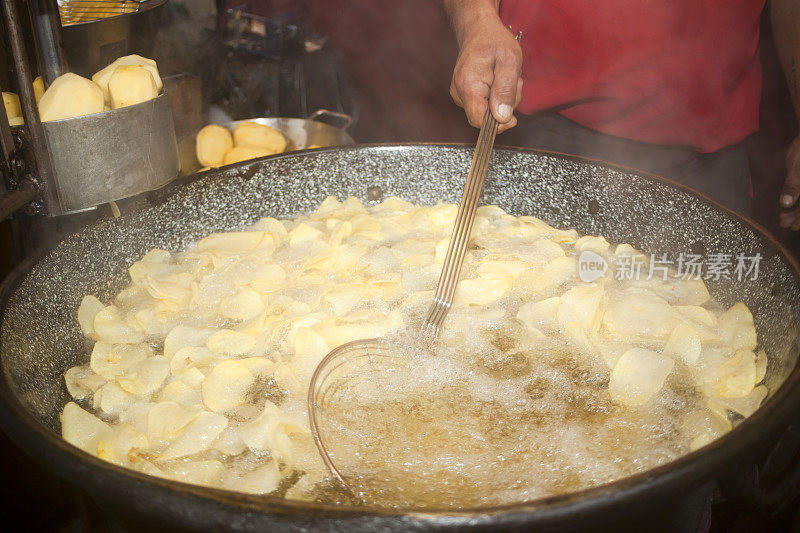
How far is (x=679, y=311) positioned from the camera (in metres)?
1.28

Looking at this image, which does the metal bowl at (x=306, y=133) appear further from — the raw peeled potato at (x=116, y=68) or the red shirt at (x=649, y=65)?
the raw peeled potato at (x=116, y=68)

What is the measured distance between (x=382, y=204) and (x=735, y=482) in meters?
1.17

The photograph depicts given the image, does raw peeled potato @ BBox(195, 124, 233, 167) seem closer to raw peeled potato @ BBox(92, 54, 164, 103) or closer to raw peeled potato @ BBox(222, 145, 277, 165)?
raw peeled potato @ BBox(222, 145, 277, 165)

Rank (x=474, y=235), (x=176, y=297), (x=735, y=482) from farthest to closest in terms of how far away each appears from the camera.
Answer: (x=474, y=235) < (x=176, y=297) < (x=735, y=482)

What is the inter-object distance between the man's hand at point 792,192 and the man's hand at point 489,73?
2.77 ft

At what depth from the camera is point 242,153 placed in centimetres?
217

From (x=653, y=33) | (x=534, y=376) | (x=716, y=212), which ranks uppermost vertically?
(x=653, y=33)

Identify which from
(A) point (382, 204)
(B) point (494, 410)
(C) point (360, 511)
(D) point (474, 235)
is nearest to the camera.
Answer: (C) point (360, 511)

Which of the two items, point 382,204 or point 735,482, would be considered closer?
point 735,482

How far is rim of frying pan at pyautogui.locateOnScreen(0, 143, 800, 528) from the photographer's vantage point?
1.95ft

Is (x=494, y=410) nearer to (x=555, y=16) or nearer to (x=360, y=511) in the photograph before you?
(x=360, y=511)

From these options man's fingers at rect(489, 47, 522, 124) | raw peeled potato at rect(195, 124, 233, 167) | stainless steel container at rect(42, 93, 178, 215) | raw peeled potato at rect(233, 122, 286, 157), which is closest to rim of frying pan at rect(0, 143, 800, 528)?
stainless steel container at rect(42, 93, 178, 215)

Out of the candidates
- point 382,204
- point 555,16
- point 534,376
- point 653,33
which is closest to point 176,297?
point 382,204

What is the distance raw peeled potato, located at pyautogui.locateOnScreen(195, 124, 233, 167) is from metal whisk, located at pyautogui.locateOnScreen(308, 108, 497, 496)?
3.71 feet
